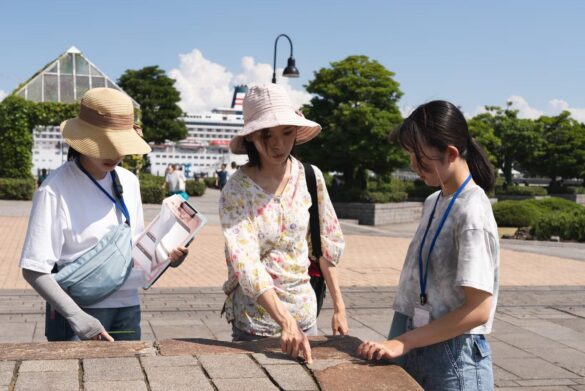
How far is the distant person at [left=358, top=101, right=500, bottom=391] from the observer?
1.96m

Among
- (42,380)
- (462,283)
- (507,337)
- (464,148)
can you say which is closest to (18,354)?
(42,380)

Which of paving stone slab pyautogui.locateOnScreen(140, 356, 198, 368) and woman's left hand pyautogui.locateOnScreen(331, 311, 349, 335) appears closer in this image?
paving stone slab pyautogui.locateOnScreen(140, 356, 198, 368)

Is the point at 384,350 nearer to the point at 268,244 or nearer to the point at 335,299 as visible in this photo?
the point at 268,244

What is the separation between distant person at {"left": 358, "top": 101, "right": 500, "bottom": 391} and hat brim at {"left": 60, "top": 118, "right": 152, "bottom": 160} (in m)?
1.11

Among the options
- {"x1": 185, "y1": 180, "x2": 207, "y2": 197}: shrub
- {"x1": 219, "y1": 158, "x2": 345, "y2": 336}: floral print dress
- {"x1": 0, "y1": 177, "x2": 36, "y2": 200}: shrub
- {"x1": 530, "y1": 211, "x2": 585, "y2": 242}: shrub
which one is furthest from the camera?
{"x1": 185, "y1": 180, "x2": 207, "y2": 197}: shrub

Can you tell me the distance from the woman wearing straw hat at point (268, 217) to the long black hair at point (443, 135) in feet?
1.79

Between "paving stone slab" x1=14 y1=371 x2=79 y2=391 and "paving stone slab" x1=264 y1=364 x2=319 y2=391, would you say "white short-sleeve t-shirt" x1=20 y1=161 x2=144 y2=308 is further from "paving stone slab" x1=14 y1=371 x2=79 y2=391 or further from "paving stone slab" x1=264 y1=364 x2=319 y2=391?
"paving stone slab" x1=264 y1=364 x2=319 y2=391

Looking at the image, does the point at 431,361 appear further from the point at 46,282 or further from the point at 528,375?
the point at 528,375

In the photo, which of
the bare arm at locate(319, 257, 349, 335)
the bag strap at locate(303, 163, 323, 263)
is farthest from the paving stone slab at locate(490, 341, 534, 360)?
the bag strap at locate(303, 163, 323, 263)

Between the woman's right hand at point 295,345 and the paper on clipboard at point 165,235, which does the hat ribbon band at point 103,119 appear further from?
the woman's right hand at point 295,345

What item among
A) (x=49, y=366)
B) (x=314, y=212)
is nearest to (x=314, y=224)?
(x=314, y=212)

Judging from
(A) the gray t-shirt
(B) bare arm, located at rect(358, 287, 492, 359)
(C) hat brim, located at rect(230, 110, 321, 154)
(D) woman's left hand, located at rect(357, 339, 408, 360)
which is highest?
(C) hat brim, located at rect(230, 110, 321, 154)

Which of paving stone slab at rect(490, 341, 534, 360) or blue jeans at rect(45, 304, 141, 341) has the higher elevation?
blue jeans at rect(45, 304, 141, 341)

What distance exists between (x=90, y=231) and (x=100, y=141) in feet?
1.16
